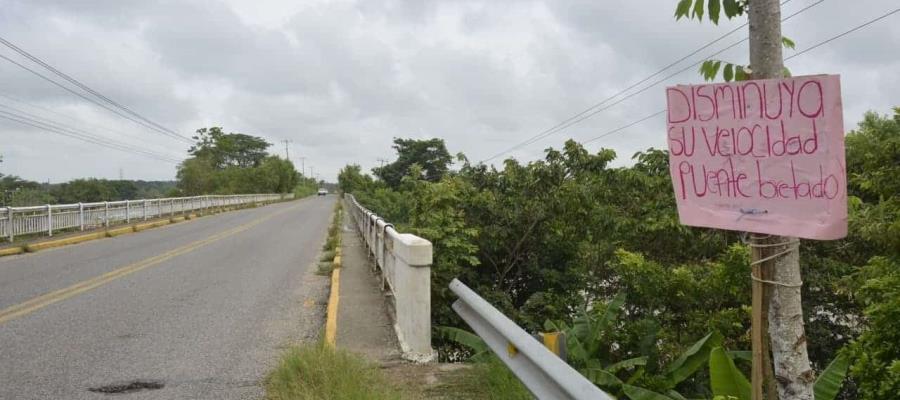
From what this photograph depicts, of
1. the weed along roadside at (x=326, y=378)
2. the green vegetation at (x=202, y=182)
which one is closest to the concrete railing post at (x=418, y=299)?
the weed along roadside at (x=326, y=378)

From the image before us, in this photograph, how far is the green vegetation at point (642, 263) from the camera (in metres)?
4.21

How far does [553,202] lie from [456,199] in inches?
57.9

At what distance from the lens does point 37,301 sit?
8516 millimetres

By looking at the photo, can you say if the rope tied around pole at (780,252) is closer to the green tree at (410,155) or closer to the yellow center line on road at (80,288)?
the yellow center line on road at (80,288)

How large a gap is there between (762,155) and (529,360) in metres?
1.44

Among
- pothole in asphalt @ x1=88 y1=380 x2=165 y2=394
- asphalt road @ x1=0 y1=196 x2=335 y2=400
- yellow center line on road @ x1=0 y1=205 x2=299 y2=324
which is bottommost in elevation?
pothole in asphalt @ x1=88 y1=380 x2=165 y2=394

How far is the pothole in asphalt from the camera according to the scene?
4.88 meters

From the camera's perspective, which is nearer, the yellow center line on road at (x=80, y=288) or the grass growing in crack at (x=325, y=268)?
the yellow center line on road at (x=80, y=288)

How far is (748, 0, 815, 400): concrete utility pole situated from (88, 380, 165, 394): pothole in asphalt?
445 cm

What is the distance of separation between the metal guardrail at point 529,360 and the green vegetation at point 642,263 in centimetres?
109

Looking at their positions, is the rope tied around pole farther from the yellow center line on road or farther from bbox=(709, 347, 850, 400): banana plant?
the yellow center line on road

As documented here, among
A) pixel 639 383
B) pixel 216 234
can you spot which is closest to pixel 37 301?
pixel 639 383

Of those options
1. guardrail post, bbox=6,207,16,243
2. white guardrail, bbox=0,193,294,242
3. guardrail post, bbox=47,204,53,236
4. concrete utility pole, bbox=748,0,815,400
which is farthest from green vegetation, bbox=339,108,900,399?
guardrail post, bbox=47,204,53,236

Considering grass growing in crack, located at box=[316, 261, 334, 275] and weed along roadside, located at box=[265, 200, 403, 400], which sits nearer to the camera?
weed along roadside, located at box=[265, 200, 403, 400]
